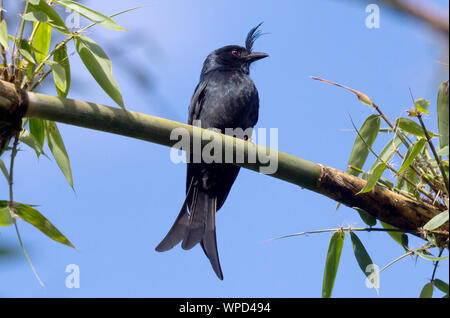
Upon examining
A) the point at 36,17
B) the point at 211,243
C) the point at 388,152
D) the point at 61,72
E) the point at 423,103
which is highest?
the point at 36,17

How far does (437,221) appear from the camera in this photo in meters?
1.48

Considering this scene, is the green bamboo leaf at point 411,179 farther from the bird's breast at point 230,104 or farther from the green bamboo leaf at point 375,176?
the bird's breast at point 230,104

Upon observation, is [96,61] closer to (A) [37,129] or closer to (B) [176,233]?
(A) [37,129]

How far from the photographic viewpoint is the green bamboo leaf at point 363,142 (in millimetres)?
1776

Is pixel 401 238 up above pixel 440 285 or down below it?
above

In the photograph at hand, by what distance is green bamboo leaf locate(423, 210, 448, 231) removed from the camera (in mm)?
1465

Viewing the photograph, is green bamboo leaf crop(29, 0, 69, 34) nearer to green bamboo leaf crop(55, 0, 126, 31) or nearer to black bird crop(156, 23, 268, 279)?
green bamboo leaf crop(55, 0, 126, 31)

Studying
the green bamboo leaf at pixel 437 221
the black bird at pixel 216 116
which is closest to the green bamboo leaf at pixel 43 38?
the black bird at pixel 216 116

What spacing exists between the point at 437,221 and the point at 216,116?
1.84 metres

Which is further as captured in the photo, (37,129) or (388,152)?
(388,152)

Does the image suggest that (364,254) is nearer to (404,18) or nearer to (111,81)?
(111,81)

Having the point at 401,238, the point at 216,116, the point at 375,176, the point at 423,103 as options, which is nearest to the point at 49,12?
the point at 375,176

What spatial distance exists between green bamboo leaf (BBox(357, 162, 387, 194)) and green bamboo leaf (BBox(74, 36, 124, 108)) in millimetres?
864

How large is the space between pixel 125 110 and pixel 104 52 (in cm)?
29
